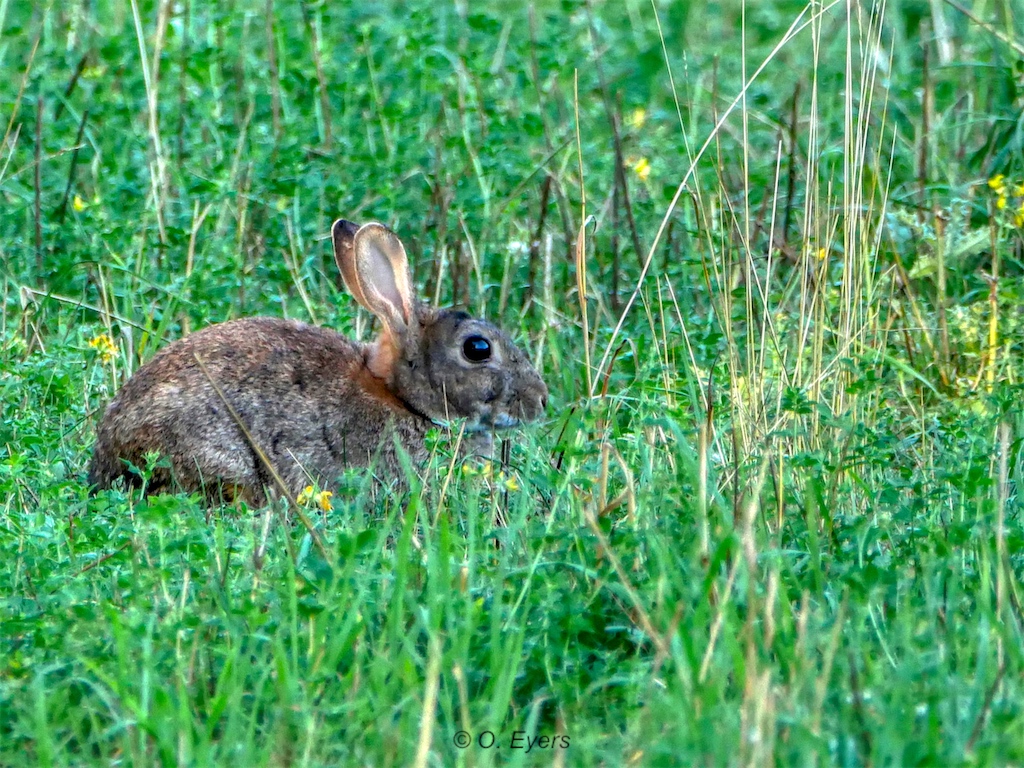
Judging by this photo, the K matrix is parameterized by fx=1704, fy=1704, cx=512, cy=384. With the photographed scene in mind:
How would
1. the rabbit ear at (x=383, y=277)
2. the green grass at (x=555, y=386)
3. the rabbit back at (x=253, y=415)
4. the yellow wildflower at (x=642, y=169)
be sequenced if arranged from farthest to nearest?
1. the yellow wildflower at (x=642, y=169)
2. the rabbit ear at (x=383, y=277)
3. the rabbit back at (x=253, y=415)
4. the green grass at (x=555, y=386)

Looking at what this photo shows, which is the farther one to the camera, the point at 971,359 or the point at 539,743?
the point at 971,359

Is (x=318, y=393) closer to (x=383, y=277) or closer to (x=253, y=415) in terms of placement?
(x=253, y=415)

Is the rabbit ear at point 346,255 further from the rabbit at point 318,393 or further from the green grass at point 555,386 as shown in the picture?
the green grass at point 555,386

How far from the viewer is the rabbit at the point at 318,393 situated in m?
5.55

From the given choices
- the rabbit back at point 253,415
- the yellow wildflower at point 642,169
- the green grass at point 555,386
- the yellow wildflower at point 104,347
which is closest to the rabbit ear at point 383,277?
the rabbit back at point 253,415

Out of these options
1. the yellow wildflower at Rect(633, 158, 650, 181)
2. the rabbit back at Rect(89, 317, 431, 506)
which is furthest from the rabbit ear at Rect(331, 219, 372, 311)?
the yellow wildflower at Rect(633, 158, 650, 181)

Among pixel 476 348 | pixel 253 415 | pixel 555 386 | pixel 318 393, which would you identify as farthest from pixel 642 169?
pixel 253 415

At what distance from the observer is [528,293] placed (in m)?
7.01

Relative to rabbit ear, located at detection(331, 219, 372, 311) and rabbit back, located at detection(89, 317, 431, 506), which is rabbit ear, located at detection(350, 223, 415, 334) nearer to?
rabbit ear, located at detection(331, 219, 372, 311)

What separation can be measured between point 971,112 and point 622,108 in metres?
2.10

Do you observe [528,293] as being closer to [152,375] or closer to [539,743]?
[152,375]

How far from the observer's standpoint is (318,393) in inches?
235

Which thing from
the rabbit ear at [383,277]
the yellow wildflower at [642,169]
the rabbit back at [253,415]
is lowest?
the rabbit back at [253,415]

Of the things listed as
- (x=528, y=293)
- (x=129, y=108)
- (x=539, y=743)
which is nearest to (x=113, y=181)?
(x=129, y=108)
